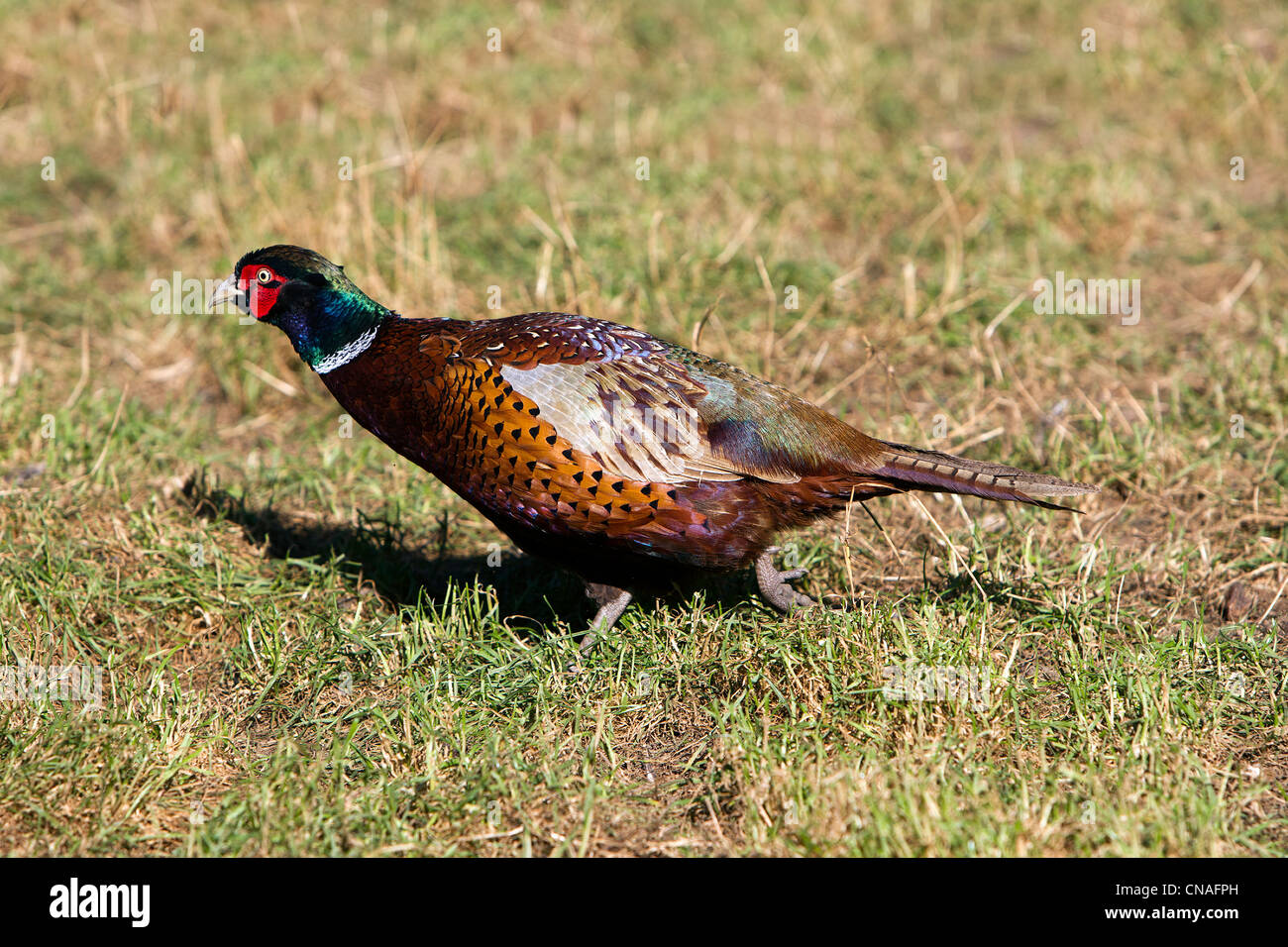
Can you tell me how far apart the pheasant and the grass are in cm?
32

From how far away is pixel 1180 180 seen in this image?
22.2ft

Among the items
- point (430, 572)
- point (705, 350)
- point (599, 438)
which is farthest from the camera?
point (705, 350)

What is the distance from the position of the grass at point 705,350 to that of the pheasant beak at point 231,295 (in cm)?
90

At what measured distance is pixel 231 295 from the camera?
3.79 meters

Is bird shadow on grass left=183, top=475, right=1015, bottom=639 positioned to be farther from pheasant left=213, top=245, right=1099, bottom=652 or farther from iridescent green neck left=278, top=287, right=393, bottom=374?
iridescent green neck left=278, top=287, right=393, bottom=374

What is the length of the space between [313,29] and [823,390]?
4.94 metres

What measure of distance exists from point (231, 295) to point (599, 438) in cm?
125

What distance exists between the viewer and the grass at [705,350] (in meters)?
3.17

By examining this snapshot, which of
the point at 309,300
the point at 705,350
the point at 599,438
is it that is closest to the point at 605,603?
the point at 599,438

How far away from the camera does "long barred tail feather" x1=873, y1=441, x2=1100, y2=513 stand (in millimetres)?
3422

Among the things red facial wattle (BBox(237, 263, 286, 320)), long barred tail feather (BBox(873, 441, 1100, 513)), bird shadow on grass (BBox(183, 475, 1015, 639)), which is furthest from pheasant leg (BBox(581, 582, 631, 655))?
red facial wattle (BBox(237, 263, 286, 320))

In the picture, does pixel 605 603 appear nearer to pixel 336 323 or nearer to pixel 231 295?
pixel 336 323

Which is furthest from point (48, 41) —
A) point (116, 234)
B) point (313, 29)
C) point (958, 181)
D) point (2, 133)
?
point (958, 181)

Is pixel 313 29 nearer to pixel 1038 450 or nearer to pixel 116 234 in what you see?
pixel 116 234
